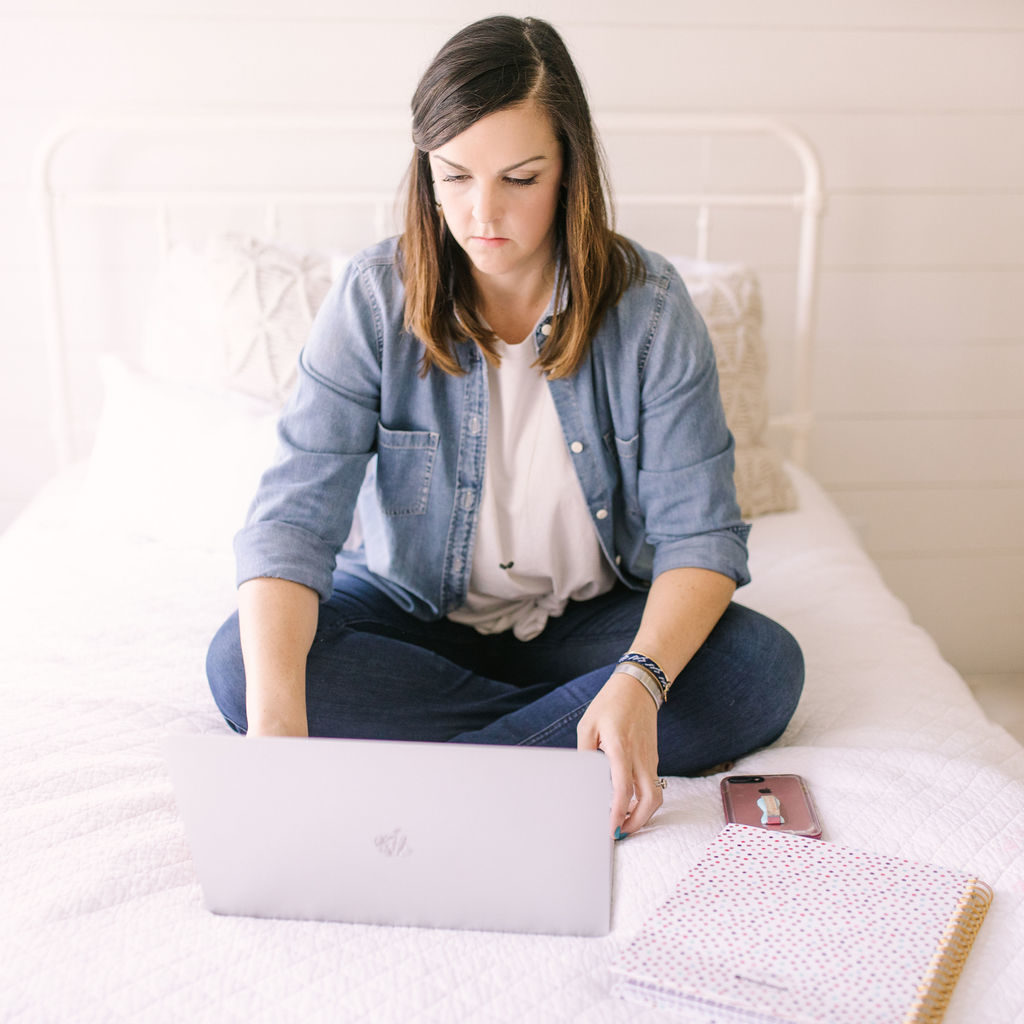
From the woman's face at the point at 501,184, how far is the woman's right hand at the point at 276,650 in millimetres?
388

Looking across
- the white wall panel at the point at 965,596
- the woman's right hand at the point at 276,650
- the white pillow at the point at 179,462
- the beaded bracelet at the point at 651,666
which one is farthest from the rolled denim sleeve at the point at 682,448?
the white wall panel at the point at 965,596

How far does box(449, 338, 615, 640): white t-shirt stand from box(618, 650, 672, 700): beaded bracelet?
0.25 metres

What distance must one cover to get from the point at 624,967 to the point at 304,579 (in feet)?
1.61

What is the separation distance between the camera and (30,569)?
1.58 m

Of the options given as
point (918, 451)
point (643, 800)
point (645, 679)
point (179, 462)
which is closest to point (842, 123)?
point (918, 451)

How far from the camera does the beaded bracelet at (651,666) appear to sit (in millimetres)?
1039

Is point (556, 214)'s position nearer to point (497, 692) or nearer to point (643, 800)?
point (497, 692)

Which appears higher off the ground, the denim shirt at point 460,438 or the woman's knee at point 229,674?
the denim shirt at point 460,438

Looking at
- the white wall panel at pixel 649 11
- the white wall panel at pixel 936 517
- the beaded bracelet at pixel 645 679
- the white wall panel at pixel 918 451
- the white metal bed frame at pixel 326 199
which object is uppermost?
the white wall panel at pixel 649 11

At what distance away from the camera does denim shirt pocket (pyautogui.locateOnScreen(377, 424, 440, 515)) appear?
1.26 meters

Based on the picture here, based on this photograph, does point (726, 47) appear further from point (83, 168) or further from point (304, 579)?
point (304, 579)

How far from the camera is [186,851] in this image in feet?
3.18

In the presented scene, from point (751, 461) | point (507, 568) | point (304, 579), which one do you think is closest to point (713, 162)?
point (751, 461)

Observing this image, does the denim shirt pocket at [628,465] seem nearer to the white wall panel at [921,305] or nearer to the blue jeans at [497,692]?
the blue jeans at [497,692]
